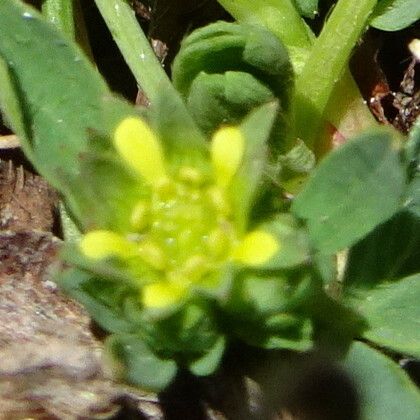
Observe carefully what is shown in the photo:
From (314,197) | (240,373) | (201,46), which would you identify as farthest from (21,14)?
(240,373)

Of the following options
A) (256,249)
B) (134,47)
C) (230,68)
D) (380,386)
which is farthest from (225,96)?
(380,386)

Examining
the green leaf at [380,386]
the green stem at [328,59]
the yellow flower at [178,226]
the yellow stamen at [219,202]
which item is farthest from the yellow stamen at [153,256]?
the green stem at [328,59]

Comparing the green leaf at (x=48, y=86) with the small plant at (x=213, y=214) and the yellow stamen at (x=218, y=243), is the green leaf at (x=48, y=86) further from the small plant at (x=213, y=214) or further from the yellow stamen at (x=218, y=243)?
the yellow stamen at (x=218, y=243)

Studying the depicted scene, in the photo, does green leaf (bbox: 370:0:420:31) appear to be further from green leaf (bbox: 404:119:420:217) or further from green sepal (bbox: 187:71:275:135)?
green leaf (bbox: 404:119:420:217)

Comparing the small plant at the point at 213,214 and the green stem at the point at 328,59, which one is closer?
the small plant at the point at 213,214

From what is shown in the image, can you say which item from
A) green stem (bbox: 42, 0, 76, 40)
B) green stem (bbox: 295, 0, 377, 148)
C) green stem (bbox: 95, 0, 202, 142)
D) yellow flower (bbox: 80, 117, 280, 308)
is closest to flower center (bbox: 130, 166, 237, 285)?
yellow flower (bbox: 80, 117, 280, 308)

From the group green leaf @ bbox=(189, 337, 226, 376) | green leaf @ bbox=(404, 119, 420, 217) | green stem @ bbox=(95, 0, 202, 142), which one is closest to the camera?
green leaf @ bbox=(189, 337, 226, 376)

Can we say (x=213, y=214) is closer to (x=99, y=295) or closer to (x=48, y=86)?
(x=99, y=295)
